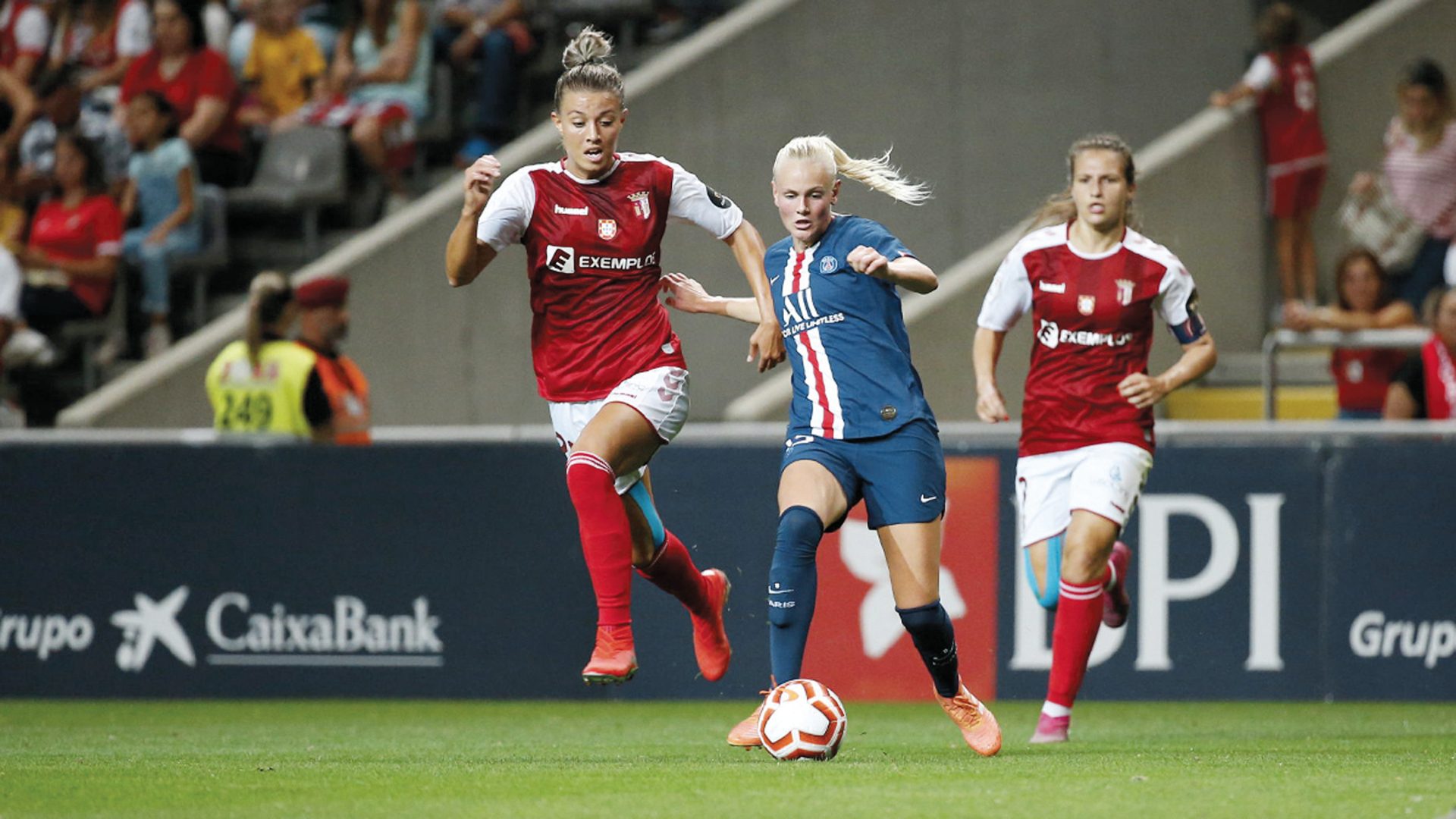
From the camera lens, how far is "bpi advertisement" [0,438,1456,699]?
1043cm

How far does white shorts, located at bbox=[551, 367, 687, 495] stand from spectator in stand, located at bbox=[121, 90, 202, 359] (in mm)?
6862

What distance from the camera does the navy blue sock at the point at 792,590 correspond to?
686 centimetres

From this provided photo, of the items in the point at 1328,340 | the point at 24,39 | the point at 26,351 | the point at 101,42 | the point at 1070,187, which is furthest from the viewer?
the point at 24,39

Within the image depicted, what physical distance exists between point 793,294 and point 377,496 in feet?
13.8

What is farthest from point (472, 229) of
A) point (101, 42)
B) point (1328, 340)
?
point (101, 42)

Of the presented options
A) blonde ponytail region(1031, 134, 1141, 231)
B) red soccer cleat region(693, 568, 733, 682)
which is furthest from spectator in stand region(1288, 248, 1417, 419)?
red soccer cleat region(693, 568, 733, 682)

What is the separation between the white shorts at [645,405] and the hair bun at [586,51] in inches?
46.9

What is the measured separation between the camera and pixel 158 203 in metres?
14.0

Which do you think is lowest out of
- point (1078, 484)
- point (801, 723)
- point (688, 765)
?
point (688, 765)

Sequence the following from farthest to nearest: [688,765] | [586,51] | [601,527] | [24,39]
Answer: [24,39] < [586,51] < [601,527] < [688,765]

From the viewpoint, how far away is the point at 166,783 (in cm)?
634

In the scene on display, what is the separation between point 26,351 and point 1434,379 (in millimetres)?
8746

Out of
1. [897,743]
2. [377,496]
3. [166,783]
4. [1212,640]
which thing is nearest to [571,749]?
[897,743]

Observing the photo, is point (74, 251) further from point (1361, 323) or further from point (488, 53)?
point (1361, 323)
